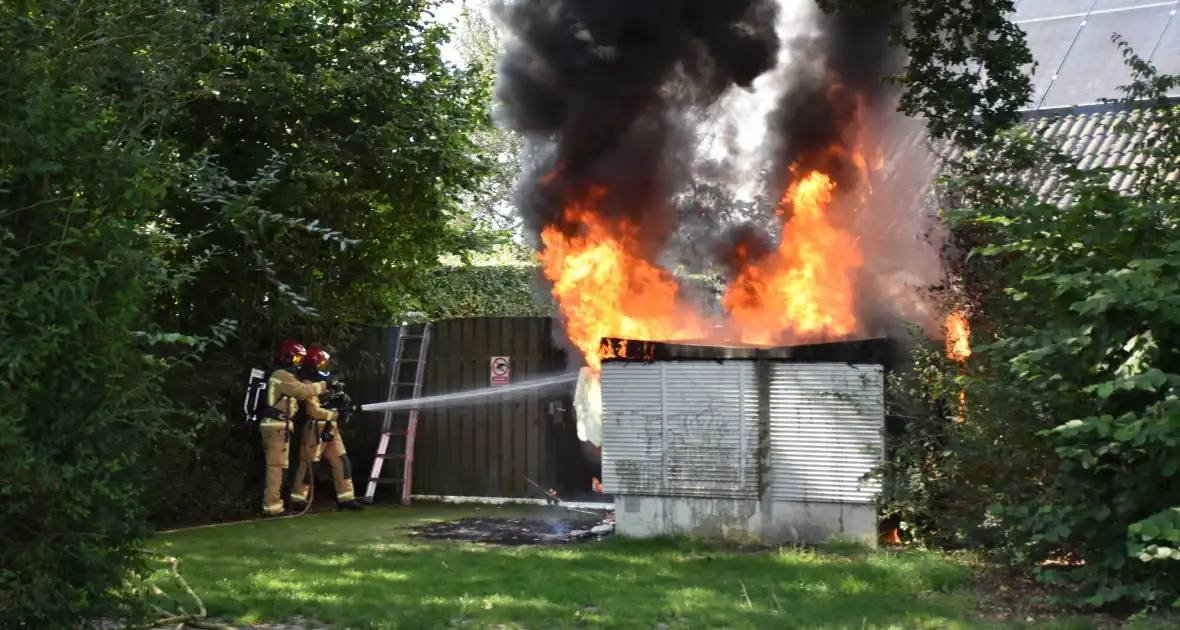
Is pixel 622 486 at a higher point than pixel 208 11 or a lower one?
lower

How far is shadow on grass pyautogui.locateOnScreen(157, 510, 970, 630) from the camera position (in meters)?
6.77

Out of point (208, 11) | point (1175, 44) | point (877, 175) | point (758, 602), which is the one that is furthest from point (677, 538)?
point (1175, 44)

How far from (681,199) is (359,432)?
17.0 feet

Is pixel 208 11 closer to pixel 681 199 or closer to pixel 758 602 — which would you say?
pixel 681 199

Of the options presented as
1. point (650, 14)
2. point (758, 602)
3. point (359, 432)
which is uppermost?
point (650, 14)

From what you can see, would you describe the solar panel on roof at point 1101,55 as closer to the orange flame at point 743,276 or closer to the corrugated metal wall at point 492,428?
the orange flame at point 743,276

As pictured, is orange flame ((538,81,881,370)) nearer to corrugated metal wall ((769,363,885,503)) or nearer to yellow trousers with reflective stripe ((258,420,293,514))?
corrugated metal wall ((769,363,885,503))

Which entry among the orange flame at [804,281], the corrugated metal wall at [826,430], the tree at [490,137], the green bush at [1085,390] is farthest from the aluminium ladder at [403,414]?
the tree at [490,137]

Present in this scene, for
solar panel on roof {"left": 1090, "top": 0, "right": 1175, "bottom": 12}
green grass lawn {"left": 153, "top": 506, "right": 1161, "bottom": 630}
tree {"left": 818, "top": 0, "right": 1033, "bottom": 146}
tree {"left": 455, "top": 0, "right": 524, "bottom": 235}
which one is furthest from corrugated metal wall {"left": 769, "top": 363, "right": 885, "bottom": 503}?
tree {"left": 455, "top": 0, "right": 524, "bottom": 235}

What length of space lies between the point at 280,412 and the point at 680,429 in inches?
187

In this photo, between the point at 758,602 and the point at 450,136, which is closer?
the point at 758,602

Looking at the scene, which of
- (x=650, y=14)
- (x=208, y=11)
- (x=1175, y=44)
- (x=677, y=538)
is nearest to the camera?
(x=677, y=538)

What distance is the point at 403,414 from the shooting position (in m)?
14.3

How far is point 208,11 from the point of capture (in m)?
10.6
